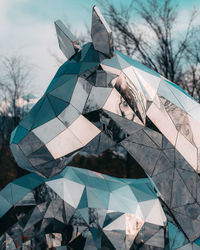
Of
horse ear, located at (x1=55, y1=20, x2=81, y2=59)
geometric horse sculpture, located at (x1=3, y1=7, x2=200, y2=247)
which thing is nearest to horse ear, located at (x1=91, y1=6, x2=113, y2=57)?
geometric horse sculpture, located at (x1=3, y1=7, x2=200, y2=247)

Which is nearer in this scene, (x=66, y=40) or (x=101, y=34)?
(x=101, y=34)

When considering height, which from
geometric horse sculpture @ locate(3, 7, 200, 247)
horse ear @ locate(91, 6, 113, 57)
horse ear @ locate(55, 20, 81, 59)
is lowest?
geometric horse sculpture @ locate(3, 7, 200, 247)

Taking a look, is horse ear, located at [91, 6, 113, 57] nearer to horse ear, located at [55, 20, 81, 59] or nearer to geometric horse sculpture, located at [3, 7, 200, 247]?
geometric horse sculpture, located at [3, 7, 200, 247]

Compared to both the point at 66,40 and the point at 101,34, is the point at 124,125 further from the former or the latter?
the point at 66,40

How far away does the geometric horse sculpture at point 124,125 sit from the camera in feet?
6.89

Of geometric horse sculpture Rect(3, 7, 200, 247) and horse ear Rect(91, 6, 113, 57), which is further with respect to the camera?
geometric horse sculpture Rect(3, 7, 200, 247)

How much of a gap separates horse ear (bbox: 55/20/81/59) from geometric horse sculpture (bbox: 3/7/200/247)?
0.7 inches

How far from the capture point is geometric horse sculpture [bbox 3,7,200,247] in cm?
210

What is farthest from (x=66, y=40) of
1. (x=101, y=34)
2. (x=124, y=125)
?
(x=124, y=125)

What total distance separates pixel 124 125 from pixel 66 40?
850mm

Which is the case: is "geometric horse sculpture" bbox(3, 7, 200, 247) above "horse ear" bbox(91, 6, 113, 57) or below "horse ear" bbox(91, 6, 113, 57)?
below

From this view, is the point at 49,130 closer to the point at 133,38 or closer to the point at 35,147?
the point at 35,147

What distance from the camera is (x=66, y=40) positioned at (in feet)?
7.27

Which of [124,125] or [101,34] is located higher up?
[101,34]
